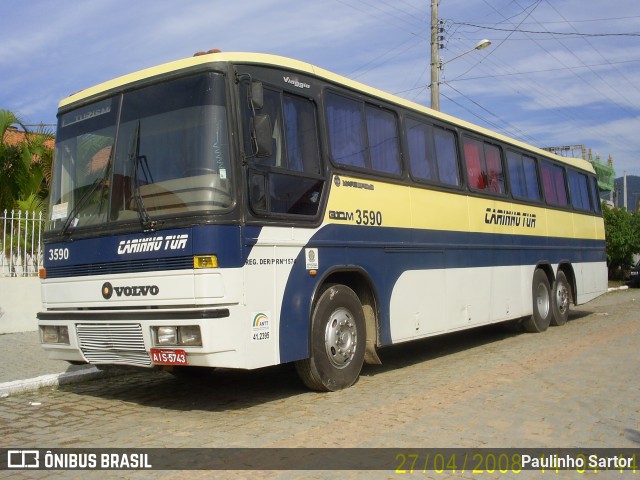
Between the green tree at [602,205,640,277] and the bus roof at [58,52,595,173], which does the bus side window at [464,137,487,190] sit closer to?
the bus roof at [58,52,595,173]

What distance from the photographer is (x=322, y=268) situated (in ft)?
22.8

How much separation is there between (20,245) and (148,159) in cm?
658

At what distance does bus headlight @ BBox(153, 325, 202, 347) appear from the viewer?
5.81 metres

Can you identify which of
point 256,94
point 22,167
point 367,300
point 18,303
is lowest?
point 367,300

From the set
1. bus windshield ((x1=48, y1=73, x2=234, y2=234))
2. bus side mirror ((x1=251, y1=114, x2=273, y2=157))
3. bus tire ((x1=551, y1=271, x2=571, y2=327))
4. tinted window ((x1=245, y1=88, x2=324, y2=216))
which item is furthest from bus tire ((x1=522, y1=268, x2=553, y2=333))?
bus windshield ((x1=48, y1=73, x2=234, y2=234))

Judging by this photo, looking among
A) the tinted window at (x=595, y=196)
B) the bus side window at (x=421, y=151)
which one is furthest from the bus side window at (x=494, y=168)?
the tinted window at (x=595, y=196)

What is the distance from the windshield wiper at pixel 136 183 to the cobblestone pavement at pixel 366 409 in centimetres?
179

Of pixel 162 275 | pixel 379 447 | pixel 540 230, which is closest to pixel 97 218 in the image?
pixel 162 275

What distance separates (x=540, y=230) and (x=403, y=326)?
557 cm

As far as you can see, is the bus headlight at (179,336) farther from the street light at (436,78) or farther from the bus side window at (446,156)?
Answer: the street light at (436,78)

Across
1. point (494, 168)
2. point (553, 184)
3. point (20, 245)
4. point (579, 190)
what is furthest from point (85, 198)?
point (579, 190)

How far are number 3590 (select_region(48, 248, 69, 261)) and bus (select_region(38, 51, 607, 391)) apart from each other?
0.06 ft

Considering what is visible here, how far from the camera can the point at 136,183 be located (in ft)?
20.8

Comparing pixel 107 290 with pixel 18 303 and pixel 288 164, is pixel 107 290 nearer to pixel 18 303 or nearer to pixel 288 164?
pixel 288 164
